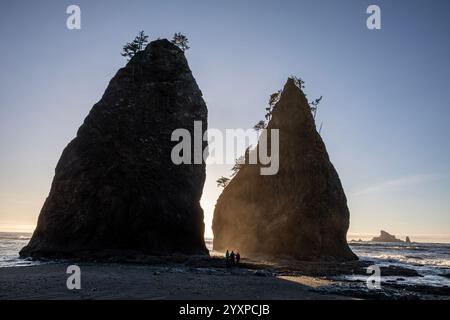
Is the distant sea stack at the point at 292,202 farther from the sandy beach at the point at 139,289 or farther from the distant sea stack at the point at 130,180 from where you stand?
the sandy beach at the point at 139,289

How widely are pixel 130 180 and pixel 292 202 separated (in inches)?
968

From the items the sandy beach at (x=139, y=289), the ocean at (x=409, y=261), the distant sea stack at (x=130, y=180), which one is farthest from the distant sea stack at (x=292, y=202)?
the sandy beach at (x=139, y=289)

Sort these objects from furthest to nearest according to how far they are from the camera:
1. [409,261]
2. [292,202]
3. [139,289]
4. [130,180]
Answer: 1. [409,261]
2. [292,202]
3. [130,180]
4. [139,289]

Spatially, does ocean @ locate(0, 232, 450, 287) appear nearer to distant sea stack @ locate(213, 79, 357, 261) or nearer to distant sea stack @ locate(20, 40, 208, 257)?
distant sea stack @ locate(20, 40, 208, 257)

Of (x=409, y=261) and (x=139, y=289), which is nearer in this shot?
(x=139, y=289)

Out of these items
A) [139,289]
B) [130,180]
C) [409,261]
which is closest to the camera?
[139,289]

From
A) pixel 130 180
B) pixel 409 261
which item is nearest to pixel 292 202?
pixel 409 261

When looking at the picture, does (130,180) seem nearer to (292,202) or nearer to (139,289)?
(292,202)

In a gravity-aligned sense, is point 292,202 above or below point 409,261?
above

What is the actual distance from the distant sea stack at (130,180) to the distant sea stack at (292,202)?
14147mm

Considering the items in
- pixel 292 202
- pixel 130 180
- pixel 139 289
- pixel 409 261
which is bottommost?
pixel 409 261

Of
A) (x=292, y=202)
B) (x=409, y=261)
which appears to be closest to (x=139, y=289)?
(x=292, y=202)

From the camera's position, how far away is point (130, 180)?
40062mm
